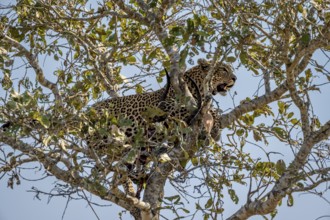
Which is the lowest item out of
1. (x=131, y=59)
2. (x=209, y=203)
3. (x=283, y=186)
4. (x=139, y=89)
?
(x=283, y=186)

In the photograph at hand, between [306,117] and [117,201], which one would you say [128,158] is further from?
[306,117]

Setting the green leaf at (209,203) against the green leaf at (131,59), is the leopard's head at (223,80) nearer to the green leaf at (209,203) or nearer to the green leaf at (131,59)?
Answer: the green leaf at (131,59)

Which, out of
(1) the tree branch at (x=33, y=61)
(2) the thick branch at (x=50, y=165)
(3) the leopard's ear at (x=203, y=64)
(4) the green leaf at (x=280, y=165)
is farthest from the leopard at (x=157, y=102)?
(4) the green leaf at (x=280, y=165)

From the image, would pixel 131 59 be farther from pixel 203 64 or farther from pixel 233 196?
pixel 233 196

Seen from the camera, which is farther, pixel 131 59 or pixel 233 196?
pixel 131 59

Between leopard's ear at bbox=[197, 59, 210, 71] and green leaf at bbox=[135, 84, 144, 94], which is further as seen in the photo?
leopard's ear at bbox=[197, 59, 210, 71]

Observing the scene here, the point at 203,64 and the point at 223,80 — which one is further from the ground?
the point at 203,64

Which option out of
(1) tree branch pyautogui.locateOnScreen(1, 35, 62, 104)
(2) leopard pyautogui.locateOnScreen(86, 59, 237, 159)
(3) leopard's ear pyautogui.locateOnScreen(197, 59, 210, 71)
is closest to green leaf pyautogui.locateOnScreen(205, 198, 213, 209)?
(2) leopard pyautogui.locateOnScreen(86, 59, 237, 159)

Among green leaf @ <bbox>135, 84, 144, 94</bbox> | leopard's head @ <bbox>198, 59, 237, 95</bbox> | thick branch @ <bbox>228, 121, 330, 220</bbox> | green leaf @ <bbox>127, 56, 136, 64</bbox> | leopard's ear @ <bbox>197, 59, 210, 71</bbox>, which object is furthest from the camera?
leopard's ear @ <bbox>197, 59, 210, 71</bbox>

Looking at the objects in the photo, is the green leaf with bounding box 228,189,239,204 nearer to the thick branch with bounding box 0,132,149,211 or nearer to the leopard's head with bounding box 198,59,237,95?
the thick branch with bounding box 0,132,149,211

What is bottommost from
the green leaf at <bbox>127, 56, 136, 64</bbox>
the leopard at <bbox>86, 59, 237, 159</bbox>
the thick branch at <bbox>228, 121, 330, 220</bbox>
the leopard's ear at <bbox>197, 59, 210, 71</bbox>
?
the thick branch at <bbox>228, 121, 330, 220</bbox>

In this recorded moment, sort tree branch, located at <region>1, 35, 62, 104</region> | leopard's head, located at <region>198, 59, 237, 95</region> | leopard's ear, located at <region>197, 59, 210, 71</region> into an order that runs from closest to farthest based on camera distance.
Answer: tree branch, located at <region>1, 35, 62, 104</region> → leopard's head, located at <region>198, 59, 237, 95</region> → leopard's ear, located at <region>197, 59, 210, 71</region>

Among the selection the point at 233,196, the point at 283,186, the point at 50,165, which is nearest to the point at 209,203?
the point at 233,196

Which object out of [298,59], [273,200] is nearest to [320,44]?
[298,59]
